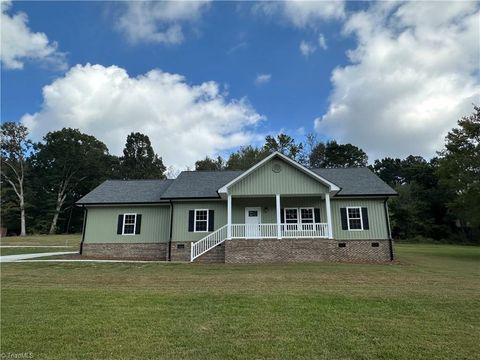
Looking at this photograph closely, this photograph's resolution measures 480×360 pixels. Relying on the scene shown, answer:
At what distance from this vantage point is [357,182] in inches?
802

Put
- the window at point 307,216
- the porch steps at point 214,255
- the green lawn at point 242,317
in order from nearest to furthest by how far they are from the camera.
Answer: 1. the green lawn at point 242,317
2. the porch steps at point 214,255
3. the window at point 307,216

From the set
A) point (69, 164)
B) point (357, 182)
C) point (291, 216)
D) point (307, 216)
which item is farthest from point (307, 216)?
point (69, 164)

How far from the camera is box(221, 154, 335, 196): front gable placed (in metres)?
18.2

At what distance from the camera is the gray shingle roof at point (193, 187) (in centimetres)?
1955

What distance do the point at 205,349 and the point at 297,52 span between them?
16.6 m

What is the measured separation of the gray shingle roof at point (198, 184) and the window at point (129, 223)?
103 inches

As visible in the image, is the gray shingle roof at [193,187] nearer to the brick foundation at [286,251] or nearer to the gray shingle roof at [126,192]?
the gray shingle roof at [126,192]

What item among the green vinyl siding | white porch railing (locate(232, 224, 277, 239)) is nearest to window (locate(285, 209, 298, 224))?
the green vinyl siding

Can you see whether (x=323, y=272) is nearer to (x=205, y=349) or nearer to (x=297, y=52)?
(x=205, y=349)

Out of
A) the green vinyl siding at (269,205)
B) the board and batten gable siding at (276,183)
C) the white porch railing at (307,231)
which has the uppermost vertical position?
the board and batten gable siding at (276,183)

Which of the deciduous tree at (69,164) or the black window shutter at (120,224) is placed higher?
the deciduous tree at (69,164)

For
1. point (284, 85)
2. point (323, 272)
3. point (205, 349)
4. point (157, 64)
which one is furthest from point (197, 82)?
point (205, 349)

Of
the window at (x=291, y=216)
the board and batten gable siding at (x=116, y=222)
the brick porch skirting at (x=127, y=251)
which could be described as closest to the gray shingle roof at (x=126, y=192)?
the board and batten gable siding at (x=116, y=222)

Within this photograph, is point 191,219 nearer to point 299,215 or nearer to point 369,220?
point 299,215
